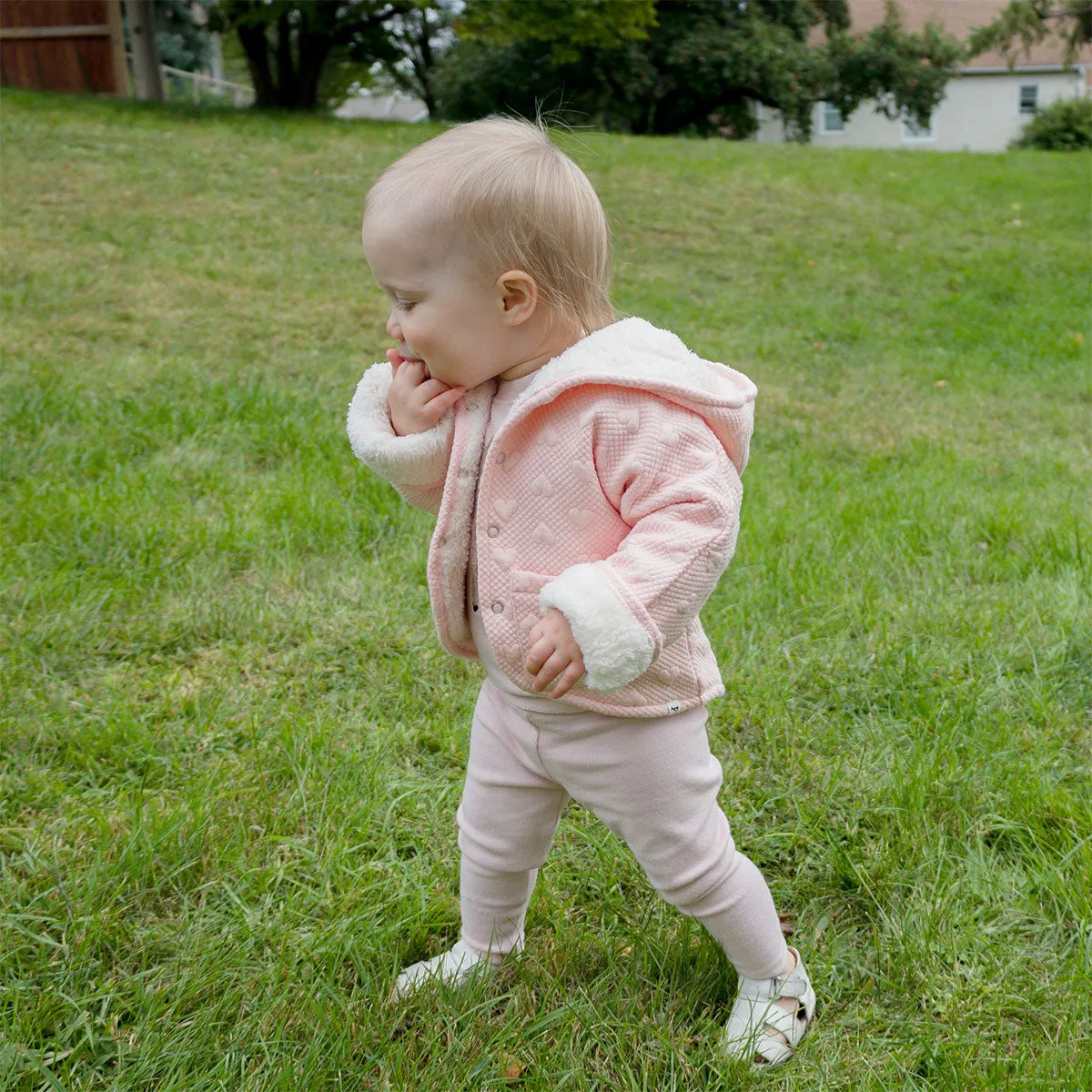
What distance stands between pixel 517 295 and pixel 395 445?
0.30 metres

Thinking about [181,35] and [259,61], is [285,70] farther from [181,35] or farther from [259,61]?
[181,35]

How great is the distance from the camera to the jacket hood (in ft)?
4.94

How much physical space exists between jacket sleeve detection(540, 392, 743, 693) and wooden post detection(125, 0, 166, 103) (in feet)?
45.4

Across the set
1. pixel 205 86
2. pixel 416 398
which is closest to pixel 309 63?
pixel 205 86

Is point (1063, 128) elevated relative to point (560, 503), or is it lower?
elevated

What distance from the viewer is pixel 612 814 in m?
1.65

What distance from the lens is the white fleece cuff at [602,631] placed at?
1405 millimetres

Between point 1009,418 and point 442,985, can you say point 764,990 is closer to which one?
point 442,985

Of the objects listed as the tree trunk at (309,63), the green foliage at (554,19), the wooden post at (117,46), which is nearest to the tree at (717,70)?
the green foliage at (554,19)

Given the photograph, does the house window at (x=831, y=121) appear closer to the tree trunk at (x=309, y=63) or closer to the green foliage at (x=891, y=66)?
the green foliage at (x=891, y=66)

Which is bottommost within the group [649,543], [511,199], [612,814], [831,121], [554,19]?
[612,814]

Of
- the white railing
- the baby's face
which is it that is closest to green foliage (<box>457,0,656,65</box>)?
the white railing

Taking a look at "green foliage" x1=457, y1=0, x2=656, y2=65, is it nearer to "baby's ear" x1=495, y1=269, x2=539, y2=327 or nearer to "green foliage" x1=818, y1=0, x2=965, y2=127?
"green foliage" x1=818, y1=0, x2=965, y2=127

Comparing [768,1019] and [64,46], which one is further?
[64,46]
